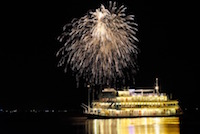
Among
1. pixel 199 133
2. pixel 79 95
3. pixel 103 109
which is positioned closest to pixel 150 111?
pixel 103 109

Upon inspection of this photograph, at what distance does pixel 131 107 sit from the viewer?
58281 millimetres

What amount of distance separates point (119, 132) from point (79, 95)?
253 feet

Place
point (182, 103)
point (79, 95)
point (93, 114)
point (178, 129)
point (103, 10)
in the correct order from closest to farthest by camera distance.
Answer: point (103, 10) → point (178, 129) → point (93, 114) → point (182, 103) → point (79, 95)

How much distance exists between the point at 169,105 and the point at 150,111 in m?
3.52

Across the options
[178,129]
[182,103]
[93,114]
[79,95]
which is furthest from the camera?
[79,95]

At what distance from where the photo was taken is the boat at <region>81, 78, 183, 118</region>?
A: 5734cm

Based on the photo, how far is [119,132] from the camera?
40125 millimetres

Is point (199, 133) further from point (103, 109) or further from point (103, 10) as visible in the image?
point (103, 109)

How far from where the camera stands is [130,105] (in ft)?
191

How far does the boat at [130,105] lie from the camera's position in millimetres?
57344

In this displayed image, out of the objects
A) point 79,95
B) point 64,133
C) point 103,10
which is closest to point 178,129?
point 64,133

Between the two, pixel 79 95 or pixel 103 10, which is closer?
pixel 103 10

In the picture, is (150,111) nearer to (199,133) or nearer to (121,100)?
(121,100)

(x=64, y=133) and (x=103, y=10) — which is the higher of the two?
(x=103, y=10)
